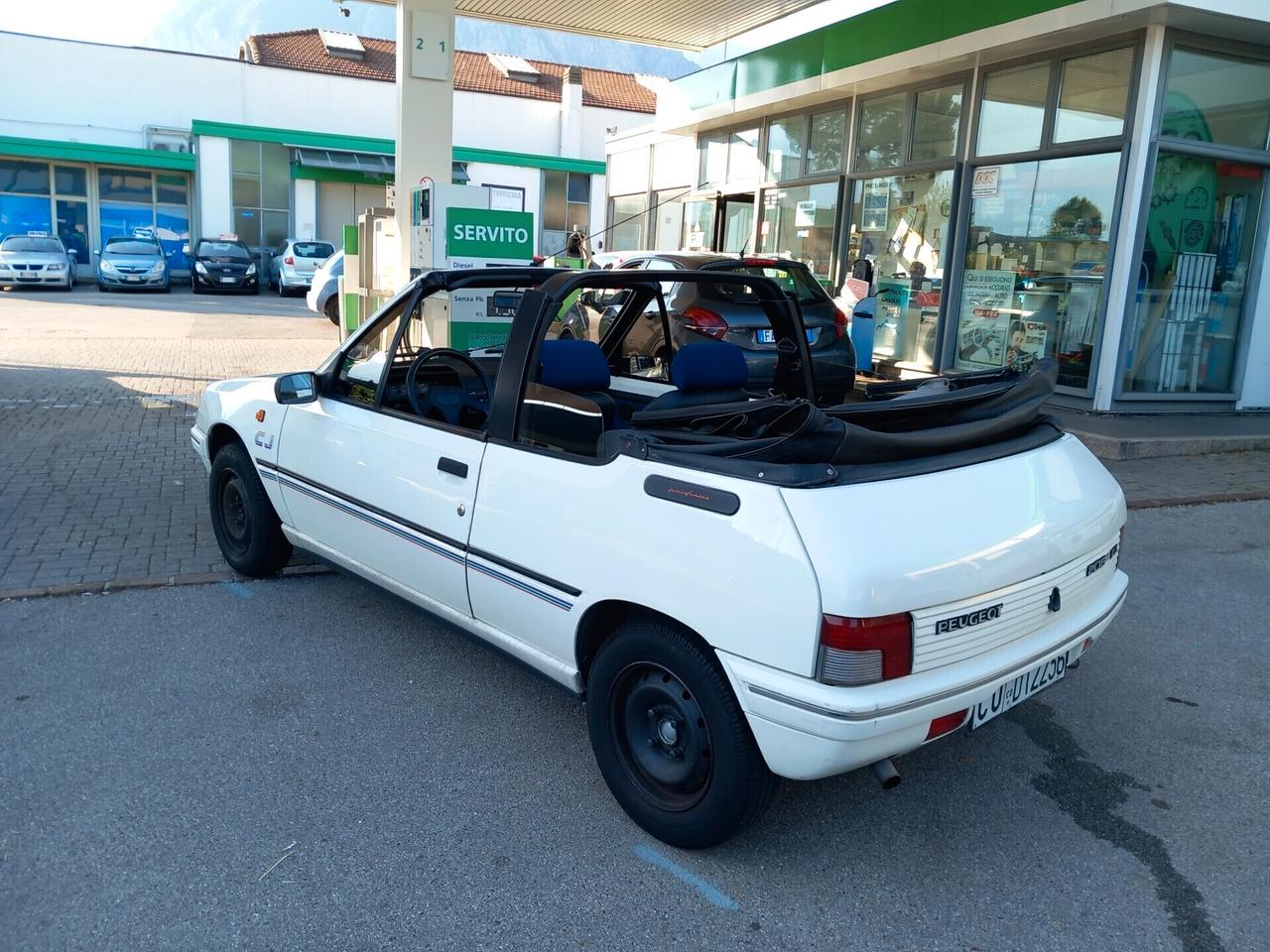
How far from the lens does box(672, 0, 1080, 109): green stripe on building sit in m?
10.5

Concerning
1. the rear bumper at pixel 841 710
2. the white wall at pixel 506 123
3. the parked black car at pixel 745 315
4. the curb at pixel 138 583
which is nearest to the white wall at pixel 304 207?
the white wall at pixel 506 123

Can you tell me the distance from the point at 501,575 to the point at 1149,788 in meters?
2.41

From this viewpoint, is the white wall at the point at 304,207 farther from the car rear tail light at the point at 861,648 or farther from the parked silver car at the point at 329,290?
the car rear tail light at the point at 861,648

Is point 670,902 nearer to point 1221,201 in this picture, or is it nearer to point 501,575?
point 501,575

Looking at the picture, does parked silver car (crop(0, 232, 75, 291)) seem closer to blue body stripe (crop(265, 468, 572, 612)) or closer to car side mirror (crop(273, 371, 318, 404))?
blue body stripe (crop(265, 468, 572, 612))

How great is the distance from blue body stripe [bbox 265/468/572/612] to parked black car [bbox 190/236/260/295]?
25171mm

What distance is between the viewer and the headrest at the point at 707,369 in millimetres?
4105

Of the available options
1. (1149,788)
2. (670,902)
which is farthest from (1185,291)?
(670,902)

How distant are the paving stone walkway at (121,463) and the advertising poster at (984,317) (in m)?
2.72

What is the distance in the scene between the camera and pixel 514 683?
4.22m

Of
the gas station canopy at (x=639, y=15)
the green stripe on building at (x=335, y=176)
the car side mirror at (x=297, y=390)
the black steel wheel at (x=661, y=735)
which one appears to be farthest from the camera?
the green stripe on building at (x=335, y=176)

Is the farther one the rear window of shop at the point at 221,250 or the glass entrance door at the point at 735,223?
the rear window of shop at the point at 221,250

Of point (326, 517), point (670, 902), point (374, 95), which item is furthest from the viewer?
point (374, 95)

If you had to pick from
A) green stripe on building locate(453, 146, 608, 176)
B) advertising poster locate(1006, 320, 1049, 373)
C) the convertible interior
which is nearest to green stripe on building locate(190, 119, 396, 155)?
green stripe on building locate(453, 146, 608, 176)
